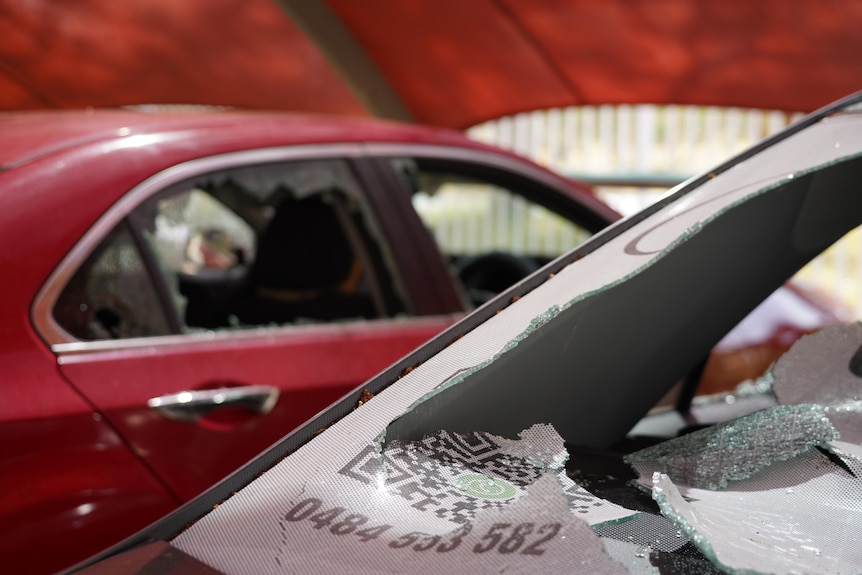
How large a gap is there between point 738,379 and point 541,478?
2.89m

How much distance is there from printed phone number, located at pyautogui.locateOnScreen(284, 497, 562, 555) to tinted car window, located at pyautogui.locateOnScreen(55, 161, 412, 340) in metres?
1.19

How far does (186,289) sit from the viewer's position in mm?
2301

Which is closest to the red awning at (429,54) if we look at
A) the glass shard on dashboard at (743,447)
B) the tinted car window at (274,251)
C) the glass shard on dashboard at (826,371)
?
the tinted car window at (274,251)

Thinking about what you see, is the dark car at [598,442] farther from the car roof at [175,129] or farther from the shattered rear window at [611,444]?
the car roof at [175,129]

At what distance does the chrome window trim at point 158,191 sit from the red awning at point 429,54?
815 cm

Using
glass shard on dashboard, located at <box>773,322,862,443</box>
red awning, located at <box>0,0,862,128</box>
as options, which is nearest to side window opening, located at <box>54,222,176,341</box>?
glass shard on dashboard, located at <box>773,322,862,443</box>

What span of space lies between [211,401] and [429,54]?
11.4m

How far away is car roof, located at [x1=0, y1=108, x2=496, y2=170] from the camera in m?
2.01

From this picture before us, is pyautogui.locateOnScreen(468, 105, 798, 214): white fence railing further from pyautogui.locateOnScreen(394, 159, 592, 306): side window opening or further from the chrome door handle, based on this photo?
the chrome door handle

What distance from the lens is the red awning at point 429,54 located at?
33.4 feet

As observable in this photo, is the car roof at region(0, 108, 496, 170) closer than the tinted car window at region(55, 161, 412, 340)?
Yes

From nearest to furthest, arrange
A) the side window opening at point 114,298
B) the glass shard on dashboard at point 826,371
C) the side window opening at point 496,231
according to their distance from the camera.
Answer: the glass shard on dashboard at point 826,371 < the side window opening at point 114,298 < the side window opening at point 496,231

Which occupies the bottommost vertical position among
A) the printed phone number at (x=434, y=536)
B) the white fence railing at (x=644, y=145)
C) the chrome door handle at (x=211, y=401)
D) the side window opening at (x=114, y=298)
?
the printed phone number at (x=434, y=536)

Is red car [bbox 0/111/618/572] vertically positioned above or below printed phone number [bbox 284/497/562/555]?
above
